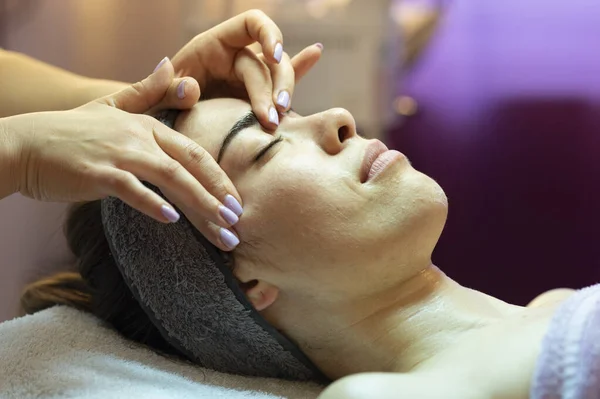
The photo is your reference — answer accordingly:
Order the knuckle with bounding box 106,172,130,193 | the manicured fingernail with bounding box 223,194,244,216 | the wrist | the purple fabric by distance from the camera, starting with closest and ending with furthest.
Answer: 1. the purple fabric
2. the knuckle with bounding box 106,172,130,193
3. the manicured fingernail with bounding box 223,194,244,216
4. the wrist

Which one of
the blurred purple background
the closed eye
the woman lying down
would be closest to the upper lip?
the woman lying down

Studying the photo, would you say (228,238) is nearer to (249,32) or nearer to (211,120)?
(211,120)

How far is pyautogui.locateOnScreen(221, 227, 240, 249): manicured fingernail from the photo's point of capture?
43.6 inches

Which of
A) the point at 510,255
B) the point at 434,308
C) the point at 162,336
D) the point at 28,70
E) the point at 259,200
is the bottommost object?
the point at 510,255

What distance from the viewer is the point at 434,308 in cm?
119

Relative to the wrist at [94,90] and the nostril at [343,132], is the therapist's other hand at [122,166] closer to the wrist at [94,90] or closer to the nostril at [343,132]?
the nostril at [343,132]

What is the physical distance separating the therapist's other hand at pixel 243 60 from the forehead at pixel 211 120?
2.4 inches

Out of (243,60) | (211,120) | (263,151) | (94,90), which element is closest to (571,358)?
(263,151)

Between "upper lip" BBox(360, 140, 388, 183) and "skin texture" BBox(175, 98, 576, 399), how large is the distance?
0.01m

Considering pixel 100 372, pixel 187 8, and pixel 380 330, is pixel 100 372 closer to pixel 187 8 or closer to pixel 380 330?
pixel 380 330

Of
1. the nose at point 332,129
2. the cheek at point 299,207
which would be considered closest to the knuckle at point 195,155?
the cheek at point 299,207

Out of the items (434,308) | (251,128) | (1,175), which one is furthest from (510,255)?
(1,175)

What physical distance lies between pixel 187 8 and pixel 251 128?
39.5 inches

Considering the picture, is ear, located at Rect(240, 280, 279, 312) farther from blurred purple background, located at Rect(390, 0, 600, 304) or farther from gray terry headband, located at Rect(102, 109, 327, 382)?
blurred purple background, located at Rect(390, 0, 600, 304)
